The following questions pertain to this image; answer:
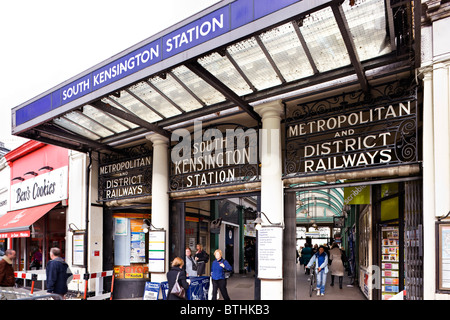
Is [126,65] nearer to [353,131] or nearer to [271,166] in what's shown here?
[271,166]

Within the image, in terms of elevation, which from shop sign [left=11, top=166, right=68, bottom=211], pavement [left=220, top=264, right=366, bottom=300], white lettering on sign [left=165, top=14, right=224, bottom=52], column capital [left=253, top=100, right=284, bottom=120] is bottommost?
pavement [left=220, top=264, right=366, bottom=300]

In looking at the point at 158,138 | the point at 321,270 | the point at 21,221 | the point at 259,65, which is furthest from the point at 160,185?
the point at 21,221

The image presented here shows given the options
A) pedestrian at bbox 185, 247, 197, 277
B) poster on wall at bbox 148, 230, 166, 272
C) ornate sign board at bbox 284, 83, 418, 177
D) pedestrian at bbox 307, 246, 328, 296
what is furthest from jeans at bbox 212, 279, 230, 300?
pedestrian at bbox 307, 246, 328, 296

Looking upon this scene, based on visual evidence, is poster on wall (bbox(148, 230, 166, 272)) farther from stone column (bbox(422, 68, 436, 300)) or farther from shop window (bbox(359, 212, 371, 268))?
stone column (bbox(422, 68, 436, 300))

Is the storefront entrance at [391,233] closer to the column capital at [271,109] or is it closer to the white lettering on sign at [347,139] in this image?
the white lettering on sign at [347,139]

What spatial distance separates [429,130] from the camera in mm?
6109

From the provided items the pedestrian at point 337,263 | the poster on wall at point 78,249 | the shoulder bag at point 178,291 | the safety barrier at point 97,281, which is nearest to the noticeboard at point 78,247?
the poster on wall at point 78,249

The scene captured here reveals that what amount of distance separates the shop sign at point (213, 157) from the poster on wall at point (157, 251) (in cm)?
130

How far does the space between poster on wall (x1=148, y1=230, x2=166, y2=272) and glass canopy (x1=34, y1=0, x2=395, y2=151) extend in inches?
118

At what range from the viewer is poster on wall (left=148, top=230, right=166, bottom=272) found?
33.4ft

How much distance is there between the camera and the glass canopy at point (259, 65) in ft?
19.3

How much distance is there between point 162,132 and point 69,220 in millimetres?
5279

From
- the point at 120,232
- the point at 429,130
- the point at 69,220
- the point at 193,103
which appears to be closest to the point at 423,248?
the point at 429,130

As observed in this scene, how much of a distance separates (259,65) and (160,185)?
4.75m
